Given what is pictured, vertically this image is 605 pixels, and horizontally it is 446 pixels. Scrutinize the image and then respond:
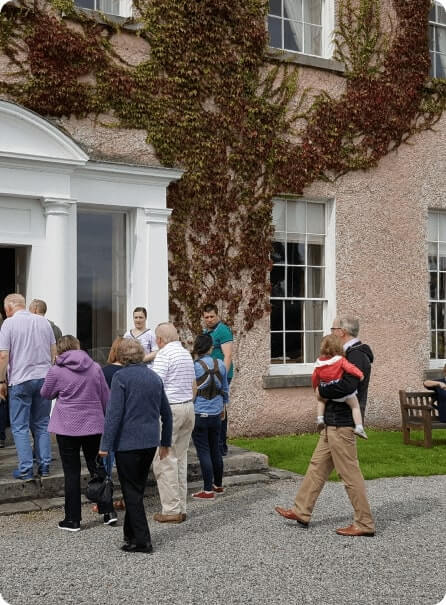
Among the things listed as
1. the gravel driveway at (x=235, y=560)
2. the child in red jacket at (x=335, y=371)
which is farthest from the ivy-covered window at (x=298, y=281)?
the child in red jacket at (x=335, y=371)

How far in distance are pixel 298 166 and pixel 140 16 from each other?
3176 mm

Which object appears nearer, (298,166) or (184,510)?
(184,510)

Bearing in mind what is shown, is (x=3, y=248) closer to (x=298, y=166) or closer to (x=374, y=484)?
Result: (x=298, y=166)

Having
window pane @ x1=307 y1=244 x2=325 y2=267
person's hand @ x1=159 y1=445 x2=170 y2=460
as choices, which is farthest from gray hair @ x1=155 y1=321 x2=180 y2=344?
window pane @ x1=307 y1=244 x2=325 y2=267

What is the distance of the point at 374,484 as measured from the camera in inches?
326

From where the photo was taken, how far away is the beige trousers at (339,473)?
6.20 metres

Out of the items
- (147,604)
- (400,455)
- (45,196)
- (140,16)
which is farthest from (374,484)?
(140,16)

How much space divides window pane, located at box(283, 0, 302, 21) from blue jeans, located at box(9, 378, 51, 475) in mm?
7697

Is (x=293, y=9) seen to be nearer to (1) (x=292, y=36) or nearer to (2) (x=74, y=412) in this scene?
(1) (x=292, y=36)

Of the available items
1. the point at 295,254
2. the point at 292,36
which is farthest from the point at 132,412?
the point at 292,36

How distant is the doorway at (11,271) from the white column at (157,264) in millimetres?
1685

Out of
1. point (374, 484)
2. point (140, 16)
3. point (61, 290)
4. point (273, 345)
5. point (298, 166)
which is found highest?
point (140, 16)

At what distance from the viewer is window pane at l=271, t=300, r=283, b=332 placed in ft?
39.4

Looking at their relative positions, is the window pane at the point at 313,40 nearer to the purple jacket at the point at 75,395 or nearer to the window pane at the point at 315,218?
the window pane at the point at 315,218
